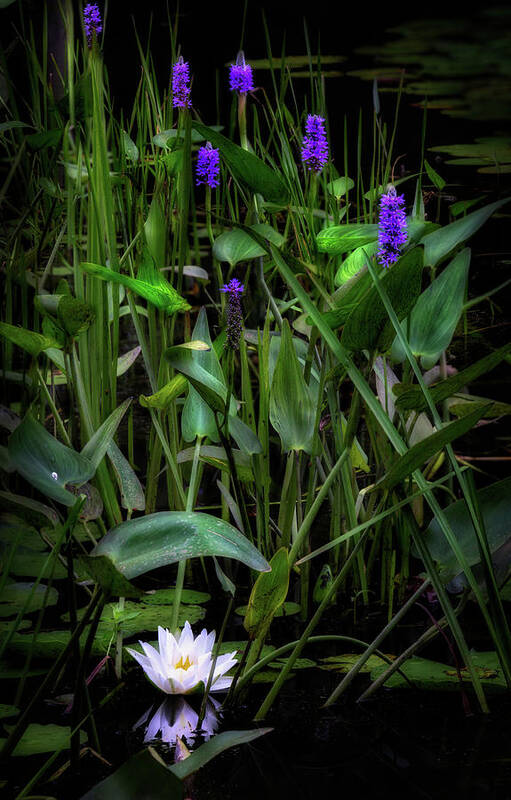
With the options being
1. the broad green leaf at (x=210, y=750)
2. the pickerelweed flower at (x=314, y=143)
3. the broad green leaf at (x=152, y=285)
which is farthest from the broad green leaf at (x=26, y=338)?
the broad green leaf at (x=210, y=750)

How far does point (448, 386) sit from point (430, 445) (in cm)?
8

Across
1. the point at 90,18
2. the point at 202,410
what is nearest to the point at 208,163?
the point at 90,18

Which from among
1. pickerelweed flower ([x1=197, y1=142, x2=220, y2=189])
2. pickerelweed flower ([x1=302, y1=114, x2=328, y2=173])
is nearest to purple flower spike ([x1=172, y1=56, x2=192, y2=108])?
pickerelweed flower ([x1=197, y1=142, x2=220, y2=189])

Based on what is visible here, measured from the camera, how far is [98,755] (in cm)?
60

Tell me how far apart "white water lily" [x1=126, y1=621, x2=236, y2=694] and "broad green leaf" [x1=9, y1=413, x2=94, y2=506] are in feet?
0.60

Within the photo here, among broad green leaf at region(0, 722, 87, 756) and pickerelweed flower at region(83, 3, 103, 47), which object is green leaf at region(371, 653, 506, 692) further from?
pickerelweed flower at region(83, 3, 103, 47)

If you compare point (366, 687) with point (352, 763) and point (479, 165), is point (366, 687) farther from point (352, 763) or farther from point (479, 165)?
point (479, 165)

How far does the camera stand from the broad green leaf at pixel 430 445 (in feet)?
1.85

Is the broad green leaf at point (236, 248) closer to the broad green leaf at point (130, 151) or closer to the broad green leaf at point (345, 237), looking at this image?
the broad green leaf at point (345, 237)

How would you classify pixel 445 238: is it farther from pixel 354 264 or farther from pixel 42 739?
pixel 42 739

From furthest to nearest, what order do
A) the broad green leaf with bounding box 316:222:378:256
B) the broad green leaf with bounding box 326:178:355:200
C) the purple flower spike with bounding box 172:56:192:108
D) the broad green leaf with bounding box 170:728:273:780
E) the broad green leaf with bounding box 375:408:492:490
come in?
1. the broad green leaf with bounding box 326:178:355:200
2. the purple flower spike with bounding box 172:56:192:108
3. the broad green leaf with bounding box 316:222:378:256
4. the broad green leaf with bounding box 375:408:492:490
5. the broad green leaf with bounding box 170:728:273:780

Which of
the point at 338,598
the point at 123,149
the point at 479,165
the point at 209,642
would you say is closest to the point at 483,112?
the point at 479,165

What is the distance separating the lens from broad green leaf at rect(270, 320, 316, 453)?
736 millimetres

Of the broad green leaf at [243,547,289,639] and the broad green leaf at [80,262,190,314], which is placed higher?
the broad green leaf at [80,262,190,314]
